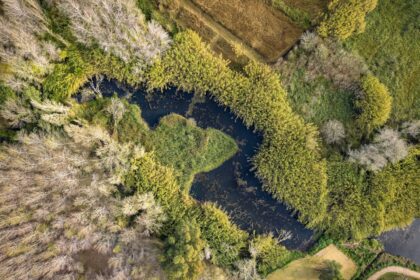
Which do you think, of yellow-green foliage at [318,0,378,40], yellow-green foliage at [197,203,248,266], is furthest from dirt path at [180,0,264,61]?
yellow-green foliage at [197,203,248,266]

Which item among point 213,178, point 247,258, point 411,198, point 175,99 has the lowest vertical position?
point 247,258

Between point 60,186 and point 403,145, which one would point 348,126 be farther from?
point 60,186

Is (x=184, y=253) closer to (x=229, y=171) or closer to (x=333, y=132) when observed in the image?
(x=229, y=171)

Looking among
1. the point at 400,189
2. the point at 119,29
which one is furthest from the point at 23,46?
the point at 400,189

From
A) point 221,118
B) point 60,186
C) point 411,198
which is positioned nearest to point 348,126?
point 411,198

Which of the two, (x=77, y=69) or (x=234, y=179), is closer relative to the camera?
(x=77, y=69)
